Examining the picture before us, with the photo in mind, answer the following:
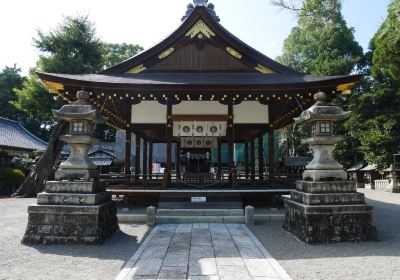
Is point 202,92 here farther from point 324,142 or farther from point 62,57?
point 62,57

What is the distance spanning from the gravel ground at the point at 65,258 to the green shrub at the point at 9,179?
53.3 ft

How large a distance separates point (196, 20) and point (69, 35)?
1321cm

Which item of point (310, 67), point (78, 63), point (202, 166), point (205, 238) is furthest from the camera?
point (310, 67)

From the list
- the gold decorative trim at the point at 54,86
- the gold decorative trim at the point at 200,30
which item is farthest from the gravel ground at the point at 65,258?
the gold decorative trim at the point at 200,30

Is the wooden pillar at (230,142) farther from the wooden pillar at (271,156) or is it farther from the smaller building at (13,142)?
the smaller building at (13,142)

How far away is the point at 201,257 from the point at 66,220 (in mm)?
3492

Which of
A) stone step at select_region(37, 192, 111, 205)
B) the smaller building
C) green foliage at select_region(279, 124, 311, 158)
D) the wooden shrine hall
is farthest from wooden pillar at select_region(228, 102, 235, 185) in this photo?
green foliage at select_region(279, 124, 311, 158)

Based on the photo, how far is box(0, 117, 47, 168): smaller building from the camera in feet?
78.6

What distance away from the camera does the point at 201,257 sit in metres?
5.88

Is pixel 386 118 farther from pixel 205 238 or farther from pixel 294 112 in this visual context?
pixel 205 238

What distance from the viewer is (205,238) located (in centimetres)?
755

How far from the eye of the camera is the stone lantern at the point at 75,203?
7.07m

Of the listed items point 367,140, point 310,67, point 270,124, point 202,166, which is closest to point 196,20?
point 270,124

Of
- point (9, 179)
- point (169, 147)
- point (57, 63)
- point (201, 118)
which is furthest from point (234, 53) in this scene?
point (9, 179)
